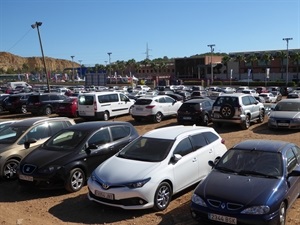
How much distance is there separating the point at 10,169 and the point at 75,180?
2.30 metres

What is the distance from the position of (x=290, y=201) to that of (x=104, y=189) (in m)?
3.45

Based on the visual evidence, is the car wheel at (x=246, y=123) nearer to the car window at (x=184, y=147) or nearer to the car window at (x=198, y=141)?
the car window at (x=198, y=141)

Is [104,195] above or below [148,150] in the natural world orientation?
below

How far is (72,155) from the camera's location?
874 cm

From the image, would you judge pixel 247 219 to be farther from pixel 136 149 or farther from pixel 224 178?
pixel 136 149

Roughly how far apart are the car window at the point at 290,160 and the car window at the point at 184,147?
83.9 inches

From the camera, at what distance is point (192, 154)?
8.20 meters

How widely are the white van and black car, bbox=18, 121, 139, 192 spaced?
11009 mm

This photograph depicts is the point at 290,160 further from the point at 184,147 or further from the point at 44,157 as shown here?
the point at 44,157

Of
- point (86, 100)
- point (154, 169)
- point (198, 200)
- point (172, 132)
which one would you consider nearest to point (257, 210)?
point (198, 200)

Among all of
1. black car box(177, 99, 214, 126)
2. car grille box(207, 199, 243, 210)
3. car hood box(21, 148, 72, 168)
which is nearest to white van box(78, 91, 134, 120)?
black car box(177, 99, 214, 126)

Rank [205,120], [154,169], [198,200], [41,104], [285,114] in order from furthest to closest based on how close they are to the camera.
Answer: [41,104]
[205,120]
[285,114]
[154,169]
[198,200]

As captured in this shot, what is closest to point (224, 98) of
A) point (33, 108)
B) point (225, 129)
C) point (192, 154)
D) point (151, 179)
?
point (225, 129)

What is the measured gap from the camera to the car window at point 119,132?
9941mm
